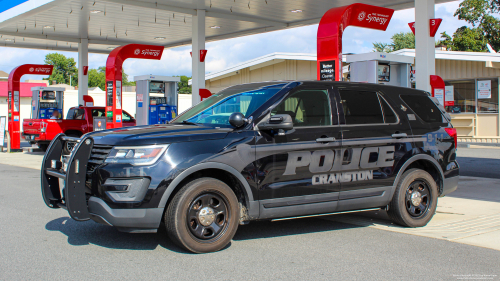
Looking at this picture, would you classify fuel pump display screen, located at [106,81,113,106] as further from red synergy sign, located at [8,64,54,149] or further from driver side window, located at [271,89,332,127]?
driver side window, located at [271,89,332,127]

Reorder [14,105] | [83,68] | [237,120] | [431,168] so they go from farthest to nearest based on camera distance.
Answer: [83,68] → [14,105] → [431,168] → [237,120]

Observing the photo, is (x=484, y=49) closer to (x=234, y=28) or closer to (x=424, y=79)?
(x=234, y=28)

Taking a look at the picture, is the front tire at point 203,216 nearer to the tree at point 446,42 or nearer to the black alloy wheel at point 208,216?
the black alloy wheel at point 208,216

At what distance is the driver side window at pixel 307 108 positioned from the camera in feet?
18.5

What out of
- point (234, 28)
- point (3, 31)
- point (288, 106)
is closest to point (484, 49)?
point (234, 28)

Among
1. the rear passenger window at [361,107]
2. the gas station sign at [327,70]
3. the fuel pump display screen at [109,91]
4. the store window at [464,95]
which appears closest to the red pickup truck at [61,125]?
the fuel pump display screen at [109,91]

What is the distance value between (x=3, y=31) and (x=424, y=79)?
1963 centimetres

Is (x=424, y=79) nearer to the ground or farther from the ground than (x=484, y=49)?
nearer to the ground

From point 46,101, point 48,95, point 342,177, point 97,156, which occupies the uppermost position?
point 48,95

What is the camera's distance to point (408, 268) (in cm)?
470

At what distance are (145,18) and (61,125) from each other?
18.4 feet

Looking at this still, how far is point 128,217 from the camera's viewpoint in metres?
4.79

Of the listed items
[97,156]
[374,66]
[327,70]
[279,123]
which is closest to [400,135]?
[279,123]

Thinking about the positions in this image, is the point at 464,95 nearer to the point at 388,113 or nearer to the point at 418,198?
the point at 418,198
